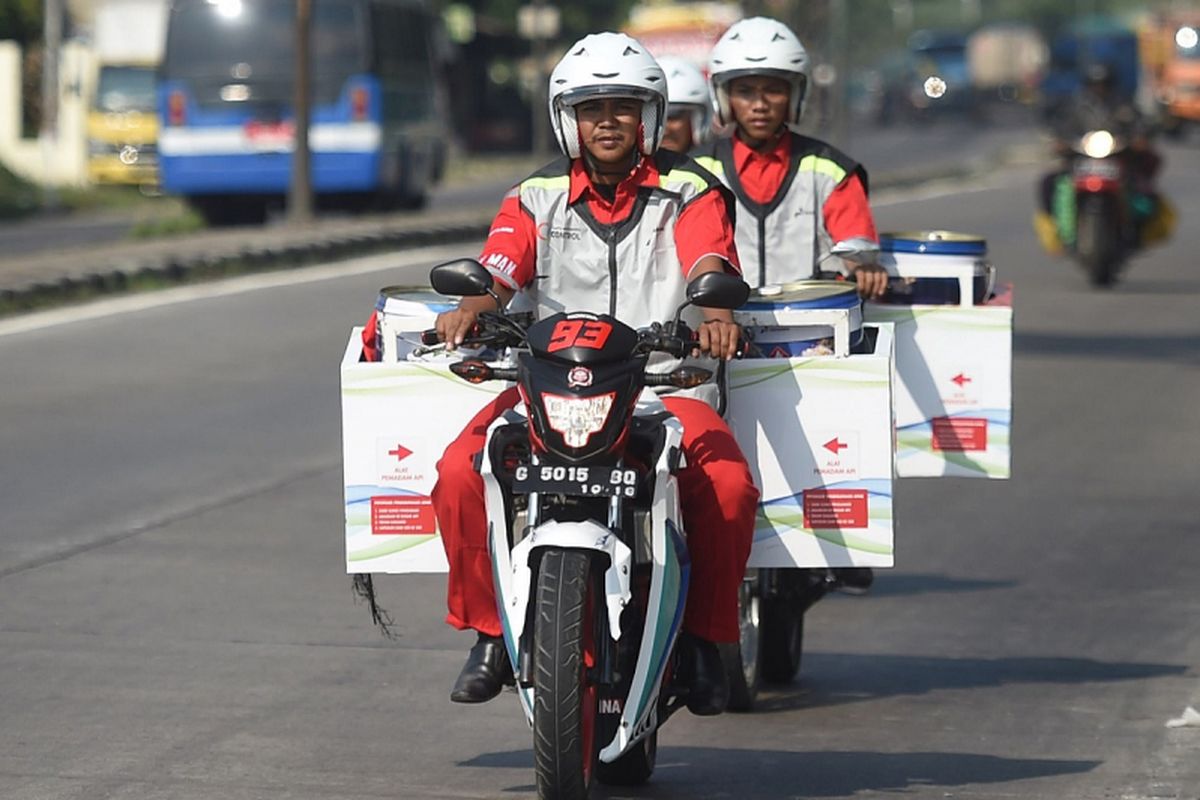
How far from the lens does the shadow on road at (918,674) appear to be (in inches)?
295

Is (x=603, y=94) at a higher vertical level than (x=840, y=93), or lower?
lower

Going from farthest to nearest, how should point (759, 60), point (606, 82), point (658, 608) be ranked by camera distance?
point (759, 60) → point (606, 82) → point (658, 608)

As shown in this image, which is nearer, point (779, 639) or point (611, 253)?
point (611, 253)

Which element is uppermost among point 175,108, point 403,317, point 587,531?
point 175,108

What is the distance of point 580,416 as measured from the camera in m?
5.46

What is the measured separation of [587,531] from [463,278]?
73 cm

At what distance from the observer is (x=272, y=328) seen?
1761 cm

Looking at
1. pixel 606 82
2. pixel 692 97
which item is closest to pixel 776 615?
pixel 606 82

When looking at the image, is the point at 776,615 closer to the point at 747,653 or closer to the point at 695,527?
the point at 747,653

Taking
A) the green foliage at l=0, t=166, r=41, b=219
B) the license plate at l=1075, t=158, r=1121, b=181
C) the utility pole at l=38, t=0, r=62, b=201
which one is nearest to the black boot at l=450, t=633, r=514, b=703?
the license plate at l=1075, t=158, r=1121, b=181

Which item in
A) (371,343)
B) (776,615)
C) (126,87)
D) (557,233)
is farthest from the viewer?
(126,87)

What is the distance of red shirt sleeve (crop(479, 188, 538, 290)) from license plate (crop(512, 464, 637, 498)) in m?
0.90

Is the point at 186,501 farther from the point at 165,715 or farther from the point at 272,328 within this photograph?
the point at 272,328

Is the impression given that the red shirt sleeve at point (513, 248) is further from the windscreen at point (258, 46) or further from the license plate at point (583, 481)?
the windscreen at point (258, 46)
